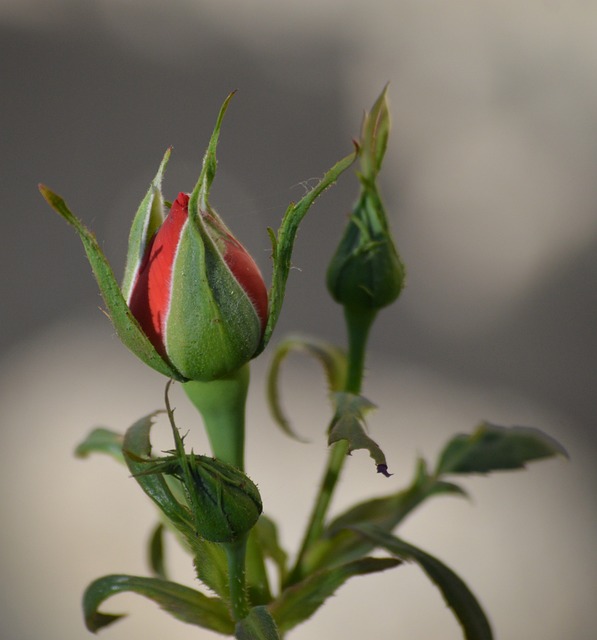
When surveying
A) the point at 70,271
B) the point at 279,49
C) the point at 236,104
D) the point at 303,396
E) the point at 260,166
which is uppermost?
the point at 279,49

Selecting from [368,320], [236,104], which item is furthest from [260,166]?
[368,320]

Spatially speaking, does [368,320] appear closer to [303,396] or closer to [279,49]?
[303,396]

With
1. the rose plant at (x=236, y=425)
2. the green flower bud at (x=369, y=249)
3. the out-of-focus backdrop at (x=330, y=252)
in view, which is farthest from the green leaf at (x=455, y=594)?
the out-of-focus backdrop at (x=330, y=252)

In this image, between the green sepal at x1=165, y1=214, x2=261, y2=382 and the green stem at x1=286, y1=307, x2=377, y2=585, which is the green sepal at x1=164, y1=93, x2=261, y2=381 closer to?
the green sepal at x1=165, y1=214, x2=261, y2=382

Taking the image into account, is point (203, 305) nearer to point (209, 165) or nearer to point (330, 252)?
point (209, 165)

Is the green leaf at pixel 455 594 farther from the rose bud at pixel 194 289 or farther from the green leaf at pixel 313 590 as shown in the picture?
the rose bud at pixel 194 289

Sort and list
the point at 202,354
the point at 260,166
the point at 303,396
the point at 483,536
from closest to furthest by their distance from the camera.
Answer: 1. the point at 202,354
2. the point at 483,536
3. the point at 303,396
4. the point at 260,166
